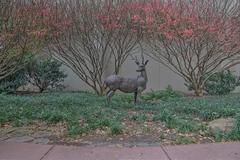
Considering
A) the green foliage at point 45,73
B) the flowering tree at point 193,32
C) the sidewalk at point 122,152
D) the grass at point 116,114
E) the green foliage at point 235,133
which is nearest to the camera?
the sidewalk at point 122,152

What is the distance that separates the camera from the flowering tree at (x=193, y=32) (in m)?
12.3

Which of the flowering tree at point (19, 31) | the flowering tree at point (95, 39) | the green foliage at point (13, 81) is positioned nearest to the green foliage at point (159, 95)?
the flowering tree at point (95, 39)

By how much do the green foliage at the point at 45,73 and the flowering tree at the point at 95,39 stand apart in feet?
1.36

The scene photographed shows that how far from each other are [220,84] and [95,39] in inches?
171

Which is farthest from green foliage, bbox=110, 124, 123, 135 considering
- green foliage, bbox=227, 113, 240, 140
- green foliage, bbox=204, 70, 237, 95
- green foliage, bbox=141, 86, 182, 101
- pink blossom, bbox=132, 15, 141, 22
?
green foliage, bbox=204, 70, 237, 95

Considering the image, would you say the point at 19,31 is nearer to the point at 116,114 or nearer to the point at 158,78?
the point at 116,114

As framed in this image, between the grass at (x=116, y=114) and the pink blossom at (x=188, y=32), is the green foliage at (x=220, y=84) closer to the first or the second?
the pink blossom at (x=188, y=32)

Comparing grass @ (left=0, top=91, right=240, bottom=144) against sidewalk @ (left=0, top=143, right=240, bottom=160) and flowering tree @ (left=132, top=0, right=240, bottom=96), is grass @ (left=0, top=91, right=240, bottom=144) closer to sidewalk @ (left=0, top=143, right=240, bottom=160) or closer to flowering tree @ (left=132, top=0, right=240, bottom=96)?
sidewalk @ (left=0, top=143, right=240, bottom=160)

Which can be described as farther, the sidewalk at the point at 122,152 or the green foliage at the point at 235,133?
the green foliage at the point at 235,133

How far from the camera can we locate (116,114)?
8.61m

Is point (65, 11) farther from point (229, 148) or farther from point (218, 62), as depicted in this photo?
point (229, 148)

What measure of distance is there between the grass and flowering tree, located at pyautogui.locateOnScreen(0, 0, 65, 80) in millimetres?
1083

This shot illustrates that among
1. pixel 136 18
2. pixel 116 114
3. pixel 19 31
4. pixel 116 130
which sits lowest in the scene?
pixel 116 130

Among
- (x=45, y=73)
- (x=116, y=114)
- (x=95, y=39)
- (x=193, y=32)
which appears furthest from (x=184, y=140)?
(x=45, y=73)
